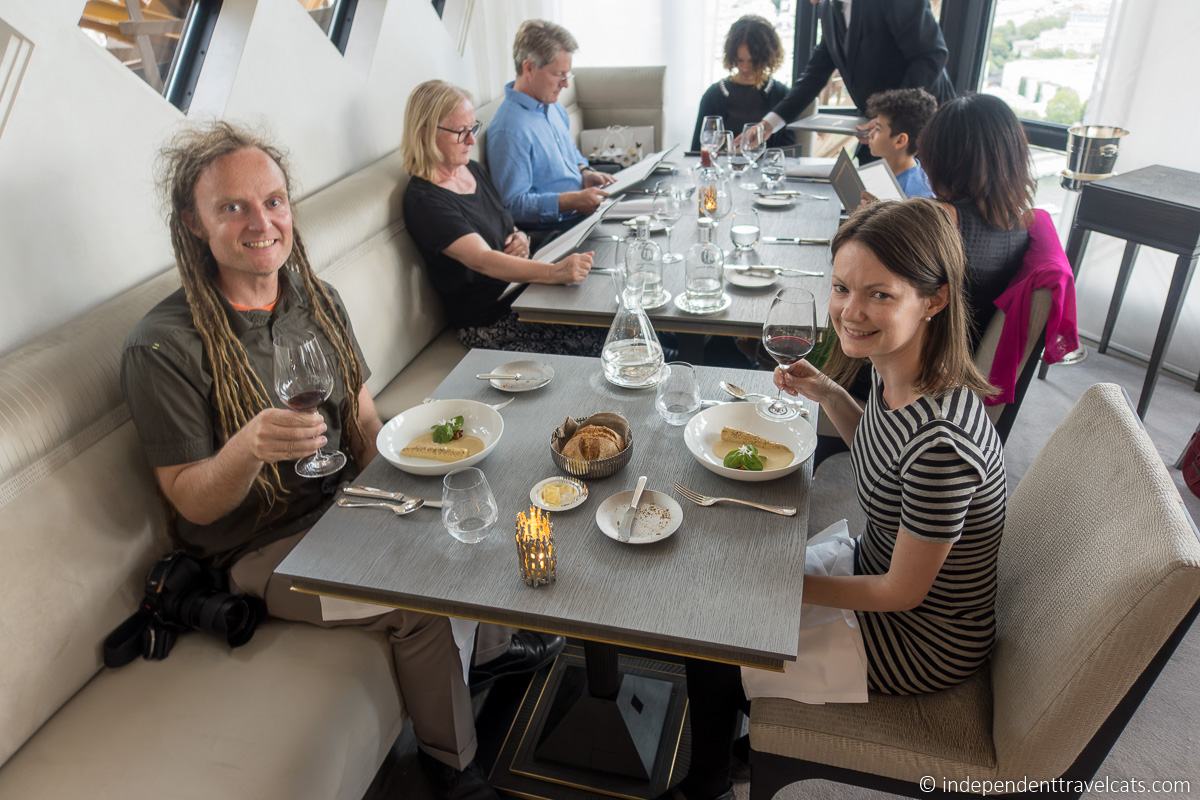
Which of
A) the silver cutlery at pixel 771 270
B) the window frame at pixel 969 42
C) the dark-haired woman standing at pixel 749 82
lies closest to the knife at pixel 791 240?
the silver cutlery at pixel 771 270

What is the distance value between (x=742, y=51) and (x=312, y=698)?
3.67 meters

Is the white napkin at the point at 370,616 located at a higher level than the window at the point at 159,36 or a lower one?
lower

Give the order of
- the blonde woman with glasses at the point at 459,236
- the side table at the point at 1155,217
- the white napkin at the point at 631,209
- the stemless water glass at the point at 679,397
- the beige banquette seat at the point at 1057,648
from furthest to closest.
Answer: the white napkin at the point at 631,209 < the side table at the point at 1155,217 < the blonde woman with glasses at the point at 459,236 < the stemless water glass at the point at 679,397 < the beige banquette seat at the point at 1057,648

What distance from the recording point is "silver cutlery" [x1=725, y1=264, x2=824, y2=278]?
2.39m

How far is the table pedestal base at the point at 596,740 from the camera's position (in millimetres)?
1812

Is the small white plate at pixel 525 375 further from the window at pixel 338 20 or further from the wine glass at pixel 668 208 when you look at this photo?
the window at pixel 338 20

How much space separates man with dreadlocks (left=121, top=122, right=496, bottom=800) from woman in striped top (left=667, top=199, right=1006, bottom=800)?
2.20 feet

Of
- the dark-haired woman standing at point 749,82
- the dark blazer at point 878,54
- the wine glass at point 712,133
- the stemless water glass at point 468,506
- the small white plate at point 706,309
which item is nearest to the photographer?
the stemless water glass at point 468,506

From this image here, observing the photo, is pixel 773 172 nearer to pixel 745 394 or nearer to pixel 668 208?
pixel 668 208

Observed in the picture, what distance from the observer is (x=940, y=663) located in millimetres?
1379

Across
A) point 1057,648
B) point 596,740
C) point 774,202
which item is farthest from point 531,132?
point 1057,648

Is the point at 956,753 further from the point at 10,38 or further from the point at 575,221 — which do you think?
the point at 575,221

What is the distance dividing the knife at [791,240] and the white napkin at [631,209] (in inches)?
18.3

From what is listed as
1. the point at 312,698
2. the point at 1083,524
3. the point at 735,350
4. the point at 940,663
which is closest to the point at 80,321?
the point at 312,698
